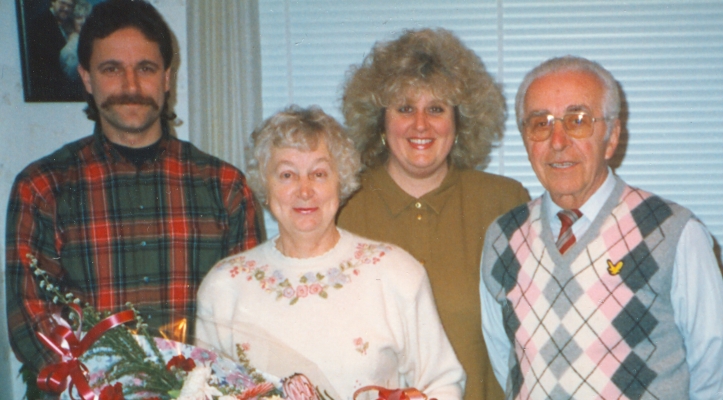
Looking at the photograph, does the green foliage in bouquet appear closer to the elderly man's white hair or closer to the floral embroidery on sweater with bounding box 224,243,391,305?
the floral embroidery on sweater with bounding box 224,243,391,305

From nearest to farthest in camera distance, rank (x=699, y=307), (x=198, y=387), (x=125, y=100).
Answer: (x=198, y=387) → (x=699, y=307) → (x=125, y=100)

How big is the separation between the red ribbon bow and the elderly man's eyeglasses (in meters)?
1.19

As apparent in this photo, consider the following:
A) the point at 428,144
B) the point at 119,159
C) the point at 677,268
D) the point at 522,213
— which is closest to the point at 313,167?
the point at 428,144

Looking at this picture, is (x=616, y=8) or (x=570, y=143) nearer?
(x=570, y=143)

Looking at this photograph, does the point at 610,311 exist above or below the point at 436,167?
below

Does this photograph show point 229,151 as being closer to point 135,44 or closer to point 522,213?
point 135,44

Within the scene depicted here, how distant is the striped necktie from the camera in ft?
5.70

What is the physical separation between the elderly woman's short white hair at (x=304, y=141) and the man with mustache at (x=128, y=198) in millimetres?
400

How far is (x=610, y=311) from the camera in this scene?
1631mm

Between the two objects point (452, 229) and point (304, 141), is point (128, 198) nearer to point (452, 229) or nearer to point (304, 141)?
point (304, 141)

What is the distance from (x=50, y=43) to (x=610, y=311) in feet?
8.94

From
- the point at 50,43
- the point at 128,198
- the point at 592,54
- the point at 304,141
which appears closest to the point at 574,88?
the point at 304,141

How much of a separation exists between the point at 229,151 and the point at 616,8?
81.8 inches

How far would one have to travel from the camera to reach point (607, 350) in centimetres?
162
